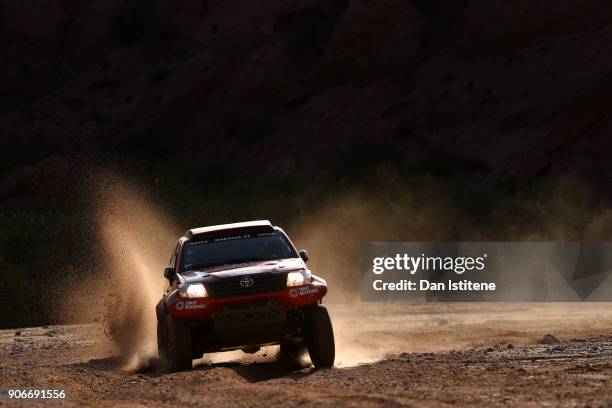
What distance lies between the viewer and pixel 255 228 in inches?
667

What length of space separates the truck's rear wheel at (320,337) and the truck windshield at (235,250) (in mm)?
1497

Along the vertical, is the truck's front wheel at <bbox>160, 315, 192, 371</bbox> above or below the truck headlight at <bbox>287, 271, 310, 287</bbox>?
below

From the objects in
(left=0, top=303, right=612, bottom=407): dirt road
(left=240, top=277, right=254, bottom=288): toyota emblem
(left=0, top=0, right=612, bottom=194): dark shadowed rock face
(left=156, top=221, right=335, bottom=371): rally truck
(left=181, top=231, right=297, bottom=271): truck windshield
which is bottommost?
(left=0, top=303, right=612, bottom=407): dirt road

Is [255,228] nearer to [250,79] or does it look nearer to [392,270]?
[392,270]

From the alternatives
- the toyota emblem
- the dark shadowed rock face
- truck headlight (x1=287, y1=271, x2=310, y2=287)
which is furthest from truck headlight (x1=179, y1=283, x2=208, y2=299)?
the dark shadowed rock face

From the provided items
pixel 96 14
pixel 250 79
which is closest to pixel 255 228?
pixel 250 79

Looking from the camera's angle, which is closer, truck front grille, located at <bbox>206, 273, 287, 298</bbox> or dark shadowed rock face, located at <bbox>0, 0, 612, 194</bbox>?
truck front grille, located at <bbox>206, 273, 287, 298</bbox>

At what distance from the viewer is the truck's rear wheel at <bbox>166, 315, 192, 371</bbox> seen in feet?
49.1

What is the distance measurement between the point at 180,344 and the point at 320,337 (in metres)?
1.61

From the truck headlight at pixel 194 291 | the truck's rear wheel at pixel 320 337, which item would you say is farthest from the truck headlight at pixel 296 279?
the truck headlight at pixel 194 291

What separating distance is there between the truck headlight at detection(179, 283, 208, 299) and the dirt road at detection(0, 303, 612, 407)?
87cm

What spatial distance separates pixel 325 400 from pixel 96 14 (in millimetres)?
48395

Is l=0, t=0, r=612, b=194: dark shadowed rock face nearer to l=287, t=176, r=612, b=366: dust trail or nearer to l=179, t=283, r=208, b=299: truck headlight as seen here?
l=287, t=176, r=612, b=366: dust trail

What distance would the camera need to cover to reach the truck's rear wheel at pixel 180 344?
14961 mm
